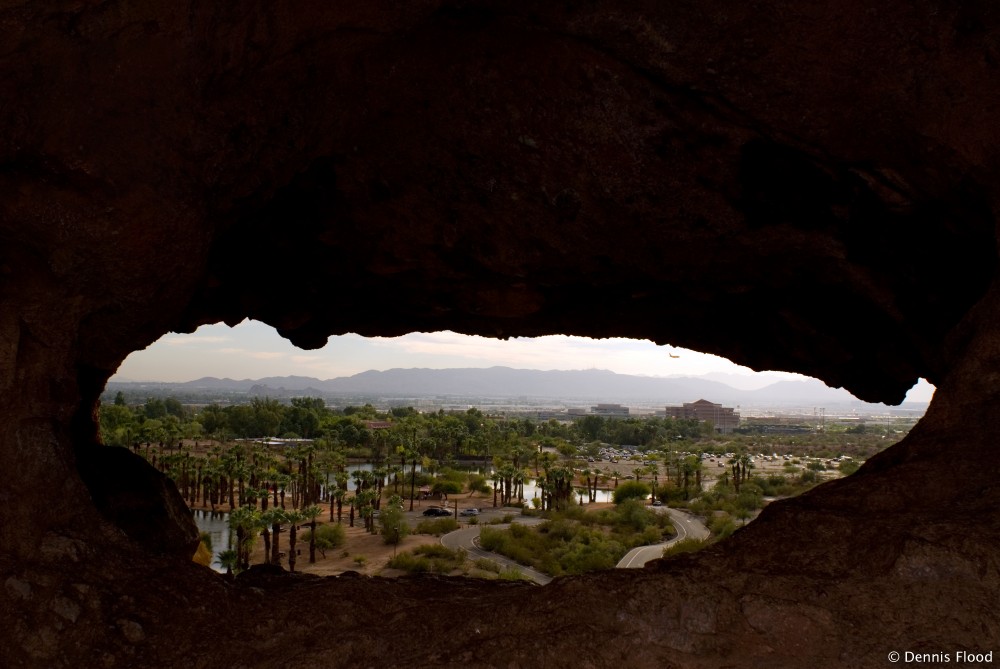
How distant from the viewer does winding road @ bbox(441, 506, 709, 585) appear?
35625mm

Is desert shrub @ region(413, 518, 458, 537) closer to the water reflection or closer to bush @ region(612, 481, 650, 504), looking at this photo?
the water reflection

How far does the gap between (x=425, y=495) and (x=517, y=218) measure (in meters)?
59.9

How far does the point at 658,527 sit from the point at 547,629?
4419 centimetres

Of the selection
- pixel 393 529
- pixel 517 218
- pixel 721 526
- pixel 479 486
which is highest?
pixel 517 218

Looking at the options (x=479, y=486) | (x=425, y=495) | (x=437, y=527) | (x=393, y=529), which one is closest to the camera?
(x=393, y=529)

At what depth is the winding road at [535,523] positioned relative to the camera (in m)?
35.6

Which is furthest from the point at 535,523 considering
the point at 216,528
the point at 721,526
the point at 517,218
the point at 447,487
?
the point at 517,218

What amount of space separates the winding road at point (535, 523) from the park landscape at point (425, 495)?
36 centimetres

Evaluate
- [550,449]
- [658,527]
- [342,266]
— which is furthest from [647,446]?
[342,266]

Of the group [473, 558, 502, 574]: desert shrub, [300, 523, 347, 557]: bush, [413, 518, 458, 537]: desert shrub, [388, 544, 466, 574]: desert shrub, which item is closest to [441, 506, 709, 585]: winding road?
[413, 518, 458, 537]: desert shrub

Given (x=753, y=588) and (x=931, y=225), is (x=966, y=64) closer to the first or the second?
(x=931, y=225)

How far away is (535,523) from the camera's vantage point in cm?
Answer: 4912

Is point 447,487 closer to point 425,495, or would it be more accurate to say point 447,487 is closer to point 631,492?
point 425,495

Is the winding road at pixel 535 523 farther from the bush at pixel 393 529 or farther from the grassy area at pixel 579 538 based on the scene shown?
the bush at pixel 393 529
